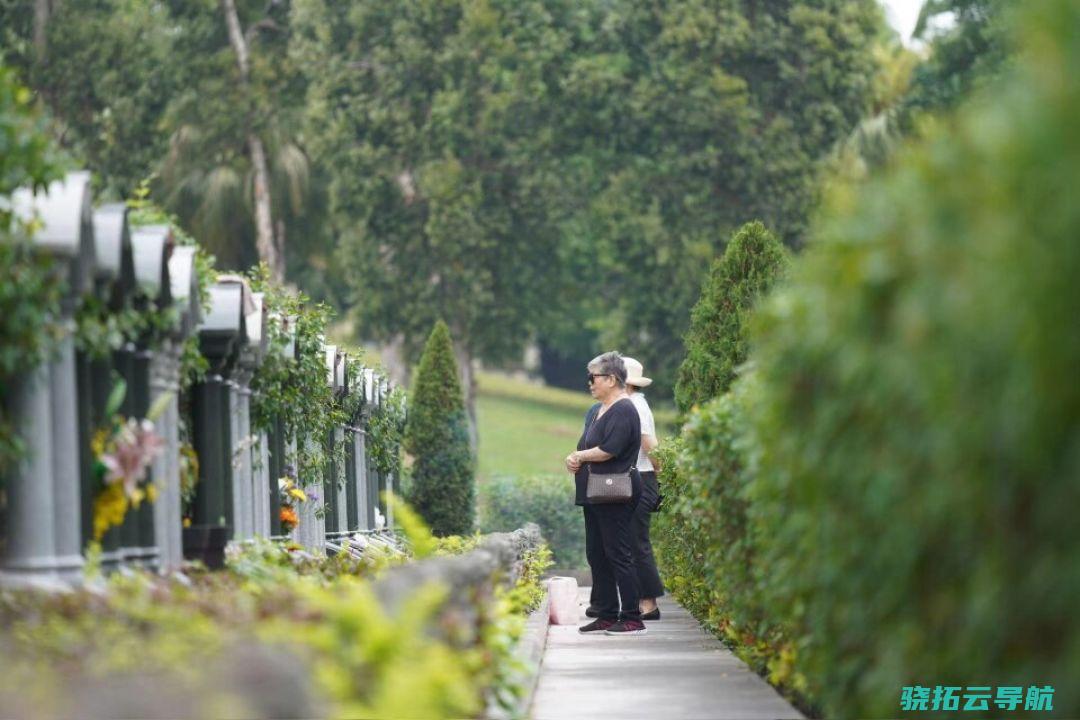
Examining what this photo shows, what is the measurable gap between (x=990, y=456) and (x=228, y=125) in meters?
39.3

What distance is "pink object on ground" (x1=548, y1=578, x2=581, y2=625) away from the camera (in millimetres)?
15625

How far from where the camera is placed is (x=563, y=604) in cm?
1565

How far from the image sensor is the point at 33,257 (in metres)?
7.75

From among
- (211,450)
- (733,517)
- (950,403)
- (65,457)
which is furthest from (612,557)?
(950,403)

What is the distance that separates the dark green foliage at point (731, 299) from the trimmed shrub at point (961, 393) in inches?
410

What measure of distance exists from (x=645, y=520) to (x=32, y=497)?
817 centimetres

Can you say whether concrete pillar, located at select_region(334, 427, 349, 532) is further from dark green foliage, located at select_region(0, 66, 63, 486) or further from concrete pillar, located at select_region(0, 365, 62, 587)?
dark green foliage, located at select_region(0, 66, 63, 486)

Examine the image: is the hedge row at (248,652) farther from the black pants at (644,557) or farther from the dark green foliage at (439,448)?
the dark green foliage at (439,448)

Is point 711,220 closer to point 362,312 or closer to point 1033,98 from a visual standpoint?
point 362,312

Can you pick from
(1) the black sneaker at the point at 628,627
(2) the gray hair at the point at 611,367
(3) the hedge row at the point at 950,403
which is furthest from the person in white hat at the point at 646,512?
(3) the hedge row at the point at 950,403

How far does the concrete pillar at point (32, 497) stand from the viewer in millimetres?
7742

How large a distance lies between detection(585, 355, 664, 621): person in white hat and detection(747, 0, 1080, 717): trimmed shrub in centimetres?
894

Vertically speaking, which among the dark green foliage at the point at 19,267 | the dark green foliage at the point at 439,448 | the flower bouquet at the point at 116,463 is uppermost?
the dark green foliage at the point at 19,267

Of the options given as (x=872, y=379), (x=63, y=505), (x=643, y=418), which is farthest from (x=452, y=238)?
(x=872, y=379)
